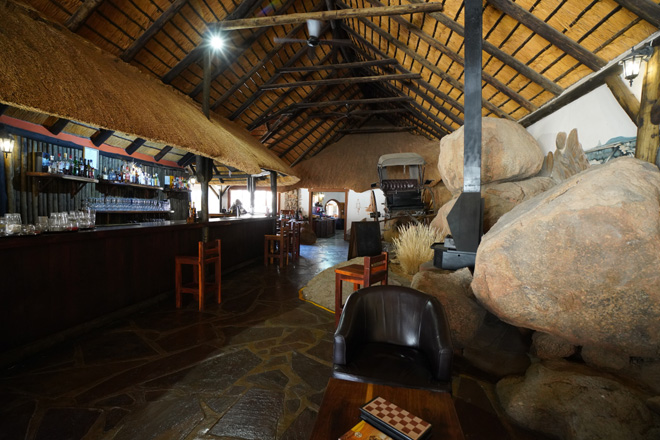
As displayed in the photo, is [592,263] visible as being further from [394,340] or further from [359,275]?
[359,275]

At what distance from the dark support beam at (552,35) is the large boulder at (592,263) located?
256 cm

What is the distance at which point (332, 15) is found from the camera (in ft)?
16.5

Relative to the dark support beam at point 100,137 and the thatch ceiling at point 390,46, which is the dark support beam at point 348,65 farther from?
the dark support beam at point 100,137

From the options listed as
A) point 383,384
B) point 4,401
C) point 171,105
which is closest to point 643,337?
point 383,384

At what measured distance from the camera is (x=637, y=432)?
171 cm

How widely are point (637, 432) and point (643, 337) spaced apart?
59cm

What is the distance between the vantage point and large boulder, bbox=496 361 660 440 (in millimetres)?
1740

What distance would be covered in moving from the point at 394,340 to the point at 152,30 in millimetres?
5844

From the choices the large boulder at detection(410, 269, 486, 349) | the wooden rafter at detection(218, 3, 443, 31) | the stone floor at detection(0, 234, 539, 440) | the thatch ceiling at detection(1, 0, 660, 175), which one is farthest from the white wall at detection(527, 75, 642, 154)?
the stone floor at detection(0, 234, 539, 440)

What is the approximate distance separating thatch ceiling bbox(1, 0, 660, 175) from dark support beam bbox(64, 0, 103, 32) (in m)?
0.01

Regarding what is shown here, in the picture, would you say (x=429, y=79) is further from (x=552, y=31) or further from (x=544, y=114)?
(x=552, y=31)

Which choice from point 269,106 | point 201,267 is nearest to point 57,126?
point 201,267

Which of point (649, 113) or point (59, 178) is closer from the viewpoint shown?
point (649, 113)

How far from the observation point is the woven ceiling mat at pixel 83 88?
2.81 metres
